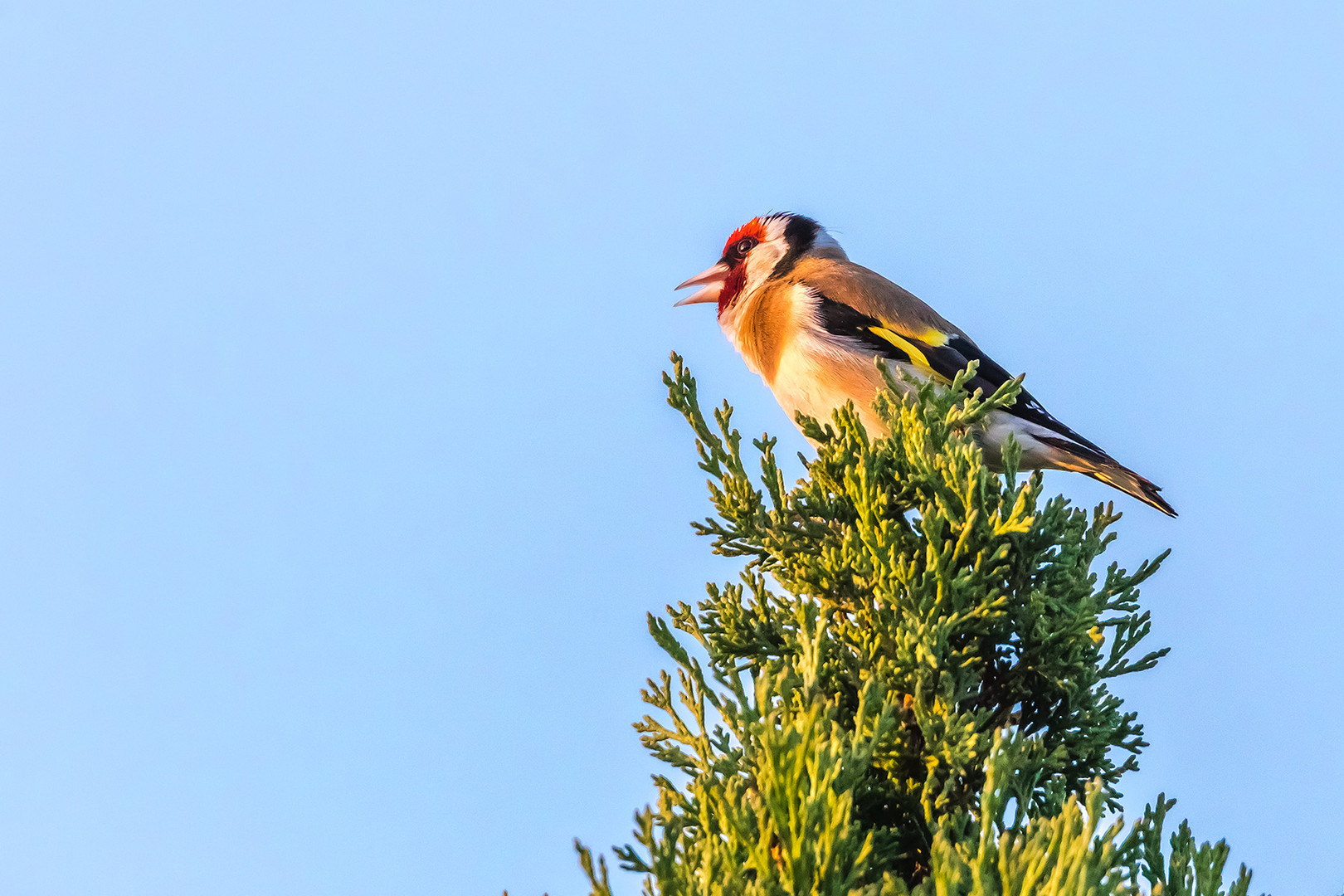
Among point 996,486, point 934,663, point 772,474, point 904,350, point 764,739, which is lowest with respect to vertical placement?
point 764,739

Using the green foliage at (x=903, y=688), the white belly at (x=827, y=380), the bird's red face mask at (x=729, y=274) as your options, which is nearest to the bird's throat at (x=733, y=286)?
the bird's red face mask at (x=729, y=274)

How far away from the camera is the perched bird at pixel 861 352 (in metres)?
5.14

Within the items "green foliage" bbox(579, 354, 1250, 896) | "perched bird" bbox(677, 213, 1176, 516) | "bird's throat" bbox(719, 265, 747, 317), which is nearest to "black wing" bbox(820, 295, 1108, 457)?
"perched bird" bbox(677, 213, 1176, 516)

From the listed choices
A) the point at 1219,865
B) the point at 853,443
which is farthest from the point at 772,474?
the point at 1219,865

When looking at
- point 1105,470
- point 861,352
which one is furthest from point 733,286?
point 1105,470

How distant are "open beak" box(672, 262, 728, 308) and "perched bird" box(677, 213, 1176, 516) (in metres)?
0.23

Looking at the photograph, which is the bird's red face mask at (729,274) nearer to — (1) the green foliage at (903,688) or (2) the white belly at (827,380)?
(2) the white belly at (827,380)

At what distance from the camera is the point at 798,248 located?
683 cm

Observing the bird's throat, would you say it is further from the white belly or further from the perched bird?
the white belly

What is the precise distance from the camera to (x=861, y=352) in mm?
5344

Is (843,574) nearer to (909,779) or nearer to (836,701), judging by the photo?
(836,701)

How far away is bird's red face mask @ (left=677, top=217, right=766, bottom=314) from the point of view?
20.9ft

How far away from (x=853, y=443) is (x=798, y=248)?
3773mm

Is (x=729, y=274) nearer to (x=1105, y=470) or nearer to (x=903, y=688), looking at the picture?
(x=1105, y=470)
